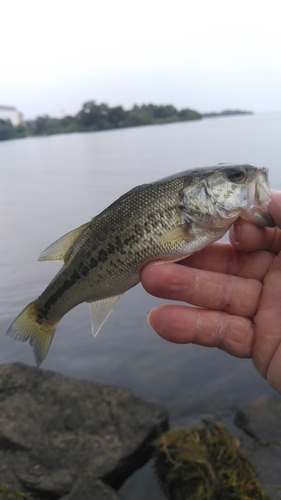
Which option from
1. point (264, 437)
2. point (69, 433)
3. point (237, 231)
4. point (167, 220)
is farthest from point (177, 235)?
point (264, 437)

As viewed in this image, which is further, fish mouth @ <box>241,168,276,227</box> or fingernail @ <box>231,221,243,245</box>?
fingernail @ <box>231,221,243,245</box>

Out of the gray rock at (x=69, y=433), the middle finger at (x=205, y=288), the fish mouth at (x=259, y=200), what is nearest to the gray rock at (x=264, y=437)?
the gray rock at (x=69, y=433)

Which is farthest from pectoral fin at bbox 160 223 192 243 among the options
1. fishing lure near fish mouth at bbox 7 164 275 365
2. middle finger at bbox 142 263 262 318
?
middle finger at bbox 142 263 262 318

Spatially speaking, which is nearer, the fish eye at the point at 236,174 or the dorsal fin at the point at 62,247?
the fish eye at the point at 236,174

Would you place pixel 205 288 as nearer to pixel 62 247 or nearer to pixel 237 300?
pixel 237 300

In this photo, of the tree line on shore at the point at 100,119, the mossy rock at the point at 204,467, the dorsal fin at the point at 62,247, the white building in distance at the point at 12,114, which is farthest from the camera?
the white building in distance at the point at 12,114

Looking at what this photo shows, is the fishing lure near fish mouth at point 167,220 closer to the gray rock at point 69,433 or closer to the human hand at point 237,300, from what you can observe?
the human hand at point 237,300

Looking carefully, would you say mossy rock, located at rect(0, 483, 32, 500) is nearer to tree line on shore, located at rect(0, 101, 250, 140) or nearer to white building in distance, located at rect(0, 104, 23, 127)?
tree line on shore, located at rect(0, 101, 250, 140)
